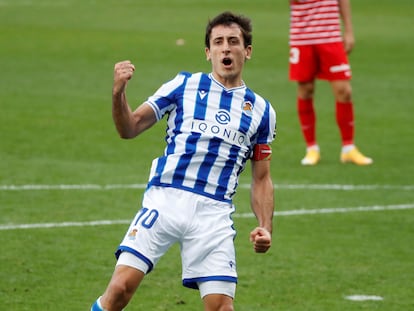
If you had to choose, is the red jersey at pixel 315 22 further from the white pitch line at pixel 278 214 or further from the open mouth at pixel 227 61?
the open mouth at pixel 227 61

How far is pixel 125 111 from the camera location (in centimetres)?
626

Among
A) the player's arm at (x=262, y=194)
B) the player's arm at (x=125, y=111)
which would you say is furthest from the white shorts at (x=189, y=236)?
the player's arm at (x=125, y=111)

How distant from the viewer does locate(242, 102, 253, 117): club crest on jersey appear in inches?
266

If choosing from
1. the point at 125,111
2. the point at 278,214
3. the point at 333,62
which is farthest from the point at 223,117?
the point at 333,62

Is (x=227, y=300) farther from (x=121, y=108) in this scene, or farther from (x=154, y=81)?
(x=154, y=81)

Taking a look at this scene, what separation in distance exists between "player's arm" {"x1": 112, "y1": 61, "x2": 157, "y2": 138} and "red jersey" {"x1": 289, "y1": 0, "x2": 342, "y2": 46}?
25.1ft

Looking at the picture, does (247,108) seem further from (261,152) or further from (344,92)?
(344,92)

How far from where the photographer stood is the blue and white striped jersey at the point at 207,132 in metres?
6.56

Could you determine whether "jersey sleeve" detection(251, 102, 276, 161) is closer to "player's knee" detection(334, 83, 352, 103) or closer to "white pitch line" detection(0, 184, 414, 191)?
"white pitch line" detection(0, 184, 414, 191)

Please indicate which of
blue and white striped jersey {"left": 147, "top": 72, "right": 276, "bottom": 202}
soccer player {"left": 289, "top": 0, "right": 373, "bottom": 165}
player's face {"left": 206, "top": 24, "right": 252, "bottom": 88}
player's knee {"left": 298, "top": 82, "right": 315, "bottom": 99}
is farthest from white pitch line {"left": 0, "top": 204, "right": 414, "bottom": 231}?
player's face {"left": 206, "top": 24, "right": 252, "bottom": 88}

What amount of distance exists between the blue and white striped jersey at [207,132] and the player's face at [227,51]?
106 millimetres

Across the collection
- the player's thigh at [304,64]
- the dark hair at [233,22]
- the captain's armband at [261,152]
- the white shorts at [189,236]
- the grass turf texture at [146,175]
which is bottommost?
the grass turf texture at [146,175]

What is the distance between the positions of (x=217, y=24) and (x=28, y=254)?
3.48 m

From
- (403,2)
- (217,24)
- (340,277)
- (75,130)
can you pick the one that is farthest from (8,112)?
(403,2)
